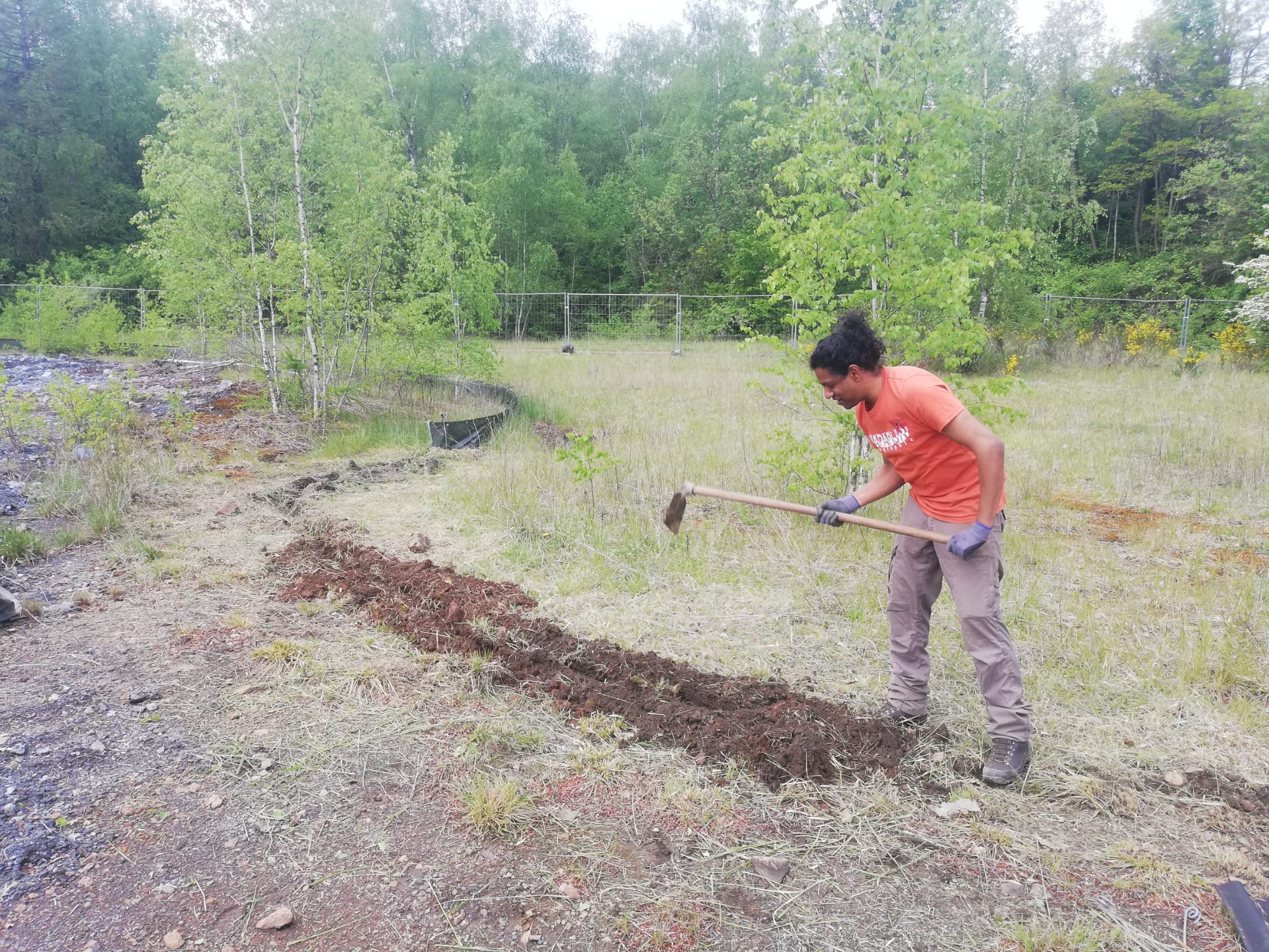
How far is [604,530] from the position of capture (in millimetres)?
5703

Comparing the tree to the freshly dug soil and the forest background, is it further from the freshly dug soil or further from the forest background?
the freshly dug soil

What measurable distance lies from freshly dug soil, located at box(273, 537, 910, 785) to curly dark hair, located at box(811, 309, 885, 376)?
148 cm

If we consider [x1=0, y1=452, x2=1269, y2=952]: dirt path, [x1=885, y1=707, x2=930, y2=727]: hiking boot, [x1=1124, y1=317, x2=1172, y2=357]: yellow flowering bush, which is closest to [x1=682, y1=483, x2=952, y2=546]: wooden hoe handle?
[x1=885, y1=707, x2=930, y2=727]: hiking boot

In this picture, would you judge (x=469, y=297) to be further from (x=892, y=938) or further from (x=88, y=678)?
(x=892, y=938)

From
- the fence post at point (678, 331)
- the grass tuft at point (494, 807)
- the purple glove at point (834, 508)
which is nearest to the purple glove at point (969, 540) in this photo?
the purple glove at point (834, 508)

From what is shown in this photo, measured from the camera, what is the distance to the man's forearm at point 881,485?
3.16 meters

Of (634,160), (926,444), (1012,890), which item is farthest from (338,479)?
(634,160)

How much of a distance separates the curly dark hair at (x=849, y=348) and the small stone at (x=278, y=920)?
2.42 metres

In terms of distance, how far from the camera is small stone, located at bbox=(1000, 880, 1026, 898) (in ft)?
7.84

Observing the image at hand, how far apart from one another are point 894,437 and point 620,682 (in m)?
1.71

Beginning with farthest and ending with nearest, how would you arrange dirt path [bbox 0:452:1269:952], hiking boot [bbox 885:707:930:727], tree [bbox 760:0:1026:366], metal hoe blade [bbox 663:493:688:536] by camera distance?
tree [bbox 760:0:1026:366] < metal hoe blade [bbox 663:493:688:536] < hiking boot [bbox 885:707:930:727] < dirt path [bbox 0:452:1269:952]

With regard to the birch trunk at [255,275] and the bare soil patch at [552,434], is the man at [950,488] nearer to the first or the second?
the bare soil patch at [552,434]

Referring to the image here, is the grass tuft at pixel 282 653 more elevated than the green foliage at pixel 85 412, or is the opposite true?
the green foliage at pixel 85 412

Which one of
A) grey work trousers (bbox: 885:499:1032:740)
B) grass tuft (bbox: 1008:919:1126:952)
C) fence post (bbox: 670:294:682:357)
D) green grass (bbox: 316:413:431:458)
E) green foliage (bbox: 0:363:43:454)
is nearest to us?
grass tuft (bbox: 1008:919:1126:952)
